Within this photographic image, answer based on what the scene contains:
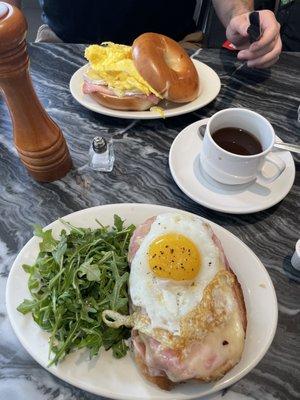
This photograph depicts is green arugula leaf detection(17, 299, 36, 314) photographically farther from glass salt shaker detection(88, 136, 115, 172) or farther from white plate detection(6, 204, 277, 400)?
glass salt shaker detection(88, 136, 115, 172)

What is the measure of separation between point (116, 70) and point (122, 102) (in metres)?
0.13

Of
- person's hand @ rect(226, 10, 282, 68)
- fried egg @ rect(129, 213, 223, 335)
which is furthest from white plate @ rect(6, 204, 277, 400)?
person's hand @ rect(226, 10, 282, 68)

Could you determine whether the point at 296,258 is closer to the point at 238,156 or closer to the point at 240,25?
the point at 238,156

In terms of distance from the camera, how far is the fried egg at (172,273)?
75cm

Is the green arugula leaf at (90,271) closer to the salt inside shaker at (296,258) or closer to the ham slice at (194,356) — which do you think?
the ham slice at (194,356)

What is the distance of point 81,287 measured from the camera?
85 cm

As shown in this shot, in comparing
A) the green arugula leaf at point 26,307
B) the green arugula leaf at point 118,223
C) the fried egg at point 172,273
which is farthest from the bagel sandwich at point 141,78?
the green arugula leaf at point 26,307

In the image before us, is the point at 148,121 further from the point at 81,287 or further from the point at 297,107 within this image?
the point at 81,287

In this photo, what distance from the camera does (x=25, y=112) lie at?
96 centimetres

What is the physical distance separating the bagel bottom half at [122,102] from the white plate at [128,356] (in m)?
0.52

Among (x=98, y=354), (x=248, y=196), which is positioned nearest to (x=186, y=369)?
(x=98, y=354)

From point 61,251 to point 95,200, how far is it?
0.91 feet

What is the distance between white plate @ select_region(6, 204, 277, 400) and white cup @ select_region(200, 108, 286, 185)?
166 millimetres

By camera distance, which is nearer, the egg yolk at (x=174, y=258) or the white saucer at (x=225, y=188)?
the egg yolk at (x=174, y=258)
